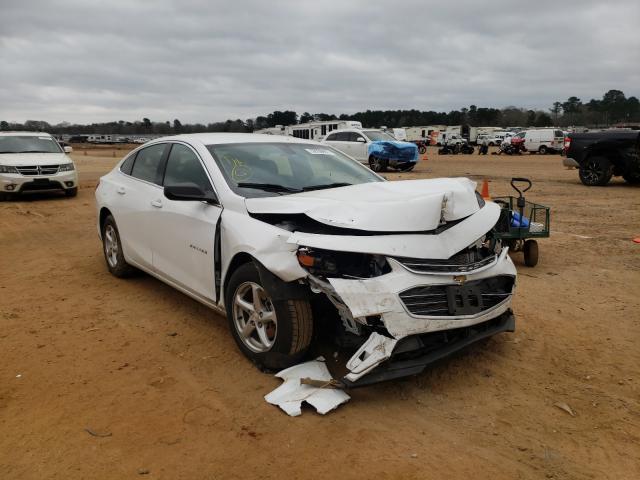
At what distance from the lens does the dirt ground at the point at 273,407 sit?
2.85 meters

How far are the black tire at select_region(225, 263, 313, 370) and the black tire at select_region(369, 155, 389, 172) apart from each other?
18.1 m

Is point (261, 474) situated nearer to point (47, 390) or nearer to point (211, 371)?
point (211, 371)

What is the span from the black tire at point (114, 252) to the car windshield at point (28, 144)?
9.37 metres

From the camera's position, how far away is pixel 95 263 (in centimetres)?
707

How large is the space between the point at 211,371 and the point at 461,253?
193cm

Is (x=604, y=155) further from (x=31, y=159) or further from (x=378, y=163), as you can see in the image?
(x=31, y=159)

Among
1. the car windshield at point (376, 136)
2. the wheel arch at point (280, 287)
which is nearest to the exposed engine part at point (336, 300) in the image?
the wheel arch at point (280, 287)

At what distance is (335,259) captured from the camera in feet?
11.2

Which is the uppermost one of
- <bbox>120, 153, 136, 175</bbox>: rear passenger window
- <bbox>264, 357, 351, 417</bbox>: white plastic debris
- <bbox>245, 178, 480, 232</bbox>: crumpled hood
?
<bbox>120, 153, 136, 175</bbox>: rear passenger window

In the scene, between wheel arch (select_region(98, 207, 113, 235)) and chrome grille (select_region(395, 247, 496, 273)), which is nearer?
chrome grille (select_region(395, 247, 496, 273))

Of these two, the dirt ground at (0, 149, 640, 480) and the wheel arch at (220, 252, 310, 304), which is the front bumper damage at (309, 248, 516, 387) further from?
the dirt ground at (0, 149, 640, 480)

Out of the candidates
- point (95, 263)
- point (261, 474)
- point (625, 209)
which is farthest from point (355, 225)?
point (625, 209)

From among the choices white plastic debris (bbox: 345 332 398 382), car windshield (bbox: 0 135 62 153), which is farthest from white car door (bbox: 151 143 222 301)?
car windshield (bbox: 0 135 62 153)

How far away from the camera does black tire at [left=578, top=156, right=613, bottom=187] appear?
1457 cm
